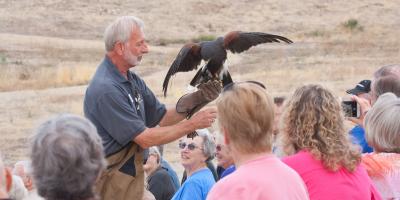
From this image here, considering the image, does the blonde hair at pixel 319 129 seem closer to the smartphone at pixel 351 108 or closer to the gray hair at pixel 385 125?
the gray hair at pixel 385 125

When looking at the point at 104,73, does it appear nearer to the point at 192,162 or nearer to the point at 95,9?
the point at 192,162

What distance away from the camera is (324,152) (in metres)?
4.30

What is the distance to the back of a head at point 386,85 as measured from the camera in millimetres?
5684

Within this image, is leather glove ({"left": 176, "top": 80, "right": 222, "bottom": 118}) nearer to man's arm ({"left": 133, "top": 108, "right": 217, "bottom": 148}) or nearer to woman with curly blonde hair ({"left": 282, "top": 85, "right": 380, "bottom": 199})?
man's arm ({"left": 133, "top": 108, "right": 217, "bottom": 148})

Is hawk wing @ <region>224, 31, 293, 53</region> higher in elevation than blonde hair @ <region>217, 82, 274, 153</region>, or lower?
lower

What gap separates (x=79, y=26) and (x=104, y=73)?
40.7 meters

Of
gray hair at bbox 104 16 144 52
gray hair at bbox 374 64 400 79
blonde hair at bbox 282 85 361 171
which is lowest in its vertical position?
gray hair at bbox 374 64 400 79

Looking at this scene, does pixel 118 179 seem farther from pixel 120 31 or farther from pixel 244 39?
pixel 244 39

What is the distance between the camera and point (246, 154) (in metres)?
3.71

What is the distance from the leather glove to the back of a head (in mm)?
1088

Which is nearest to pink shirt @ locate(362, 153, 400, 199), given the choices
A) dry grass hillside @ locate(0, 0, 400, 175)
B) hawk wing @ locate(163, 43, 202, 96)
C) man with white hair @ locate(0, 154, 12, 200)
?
hawk wing @ locate(163, 43, 202, 96)

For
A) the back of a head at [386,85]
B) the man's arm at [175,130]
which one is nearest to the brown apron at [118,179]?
the man's arm at [175,130]

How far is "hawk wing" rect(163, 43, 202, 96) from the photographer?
6.36 metres

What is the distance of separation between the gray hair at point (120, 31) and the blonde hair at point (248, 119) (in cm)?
164
